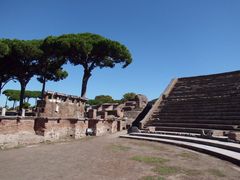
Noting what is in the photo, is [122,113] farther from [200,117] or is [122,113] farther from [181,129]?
[181,129]

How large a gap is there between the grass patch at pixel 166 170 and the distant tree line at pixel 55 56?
929 inches

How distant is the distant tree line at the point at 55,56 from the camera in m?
28.4

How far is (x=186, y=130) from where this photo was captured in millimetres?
15703

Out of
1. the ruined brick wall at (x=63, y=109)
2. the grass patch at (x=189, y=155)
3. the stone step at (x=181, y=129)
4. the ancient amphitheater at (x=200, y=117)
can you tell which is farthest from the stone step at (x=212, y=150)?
the ruined brick wall at (x=63, y=109)

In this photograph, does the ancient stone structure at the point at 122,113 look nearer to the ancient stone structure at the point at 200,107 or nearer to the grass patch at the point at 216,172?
the ancient stone structure at the point at 200,107

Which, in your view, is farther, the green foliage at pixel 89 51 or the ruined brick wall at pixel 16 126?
the green foliage at pixel 89 51

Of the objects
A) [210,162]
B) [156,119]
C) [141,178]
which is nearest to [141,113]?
[156,119]

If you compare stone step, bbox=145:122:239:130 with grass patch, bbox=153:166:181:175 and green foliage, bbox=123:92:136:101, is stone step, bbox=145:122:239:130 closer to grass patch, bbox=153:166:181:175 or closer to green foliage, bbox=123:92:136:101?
grass patch, bbox=153:166:181:175

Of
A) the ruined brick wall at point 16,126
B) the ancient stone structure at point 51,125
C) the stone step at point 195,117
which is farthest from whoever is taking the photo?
the stone step at point 195,117

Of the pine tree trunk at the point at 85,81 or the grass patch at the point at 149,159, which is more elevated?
the pine tree trunk at the point at 85,81

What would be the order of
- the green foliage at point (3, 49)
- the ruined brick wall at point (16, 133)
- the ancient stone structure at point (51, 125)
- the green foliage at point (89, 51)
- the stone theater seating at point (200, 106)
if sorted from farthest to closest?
1. the green foliage at point (89, 51)
2. the green foliage at point (3, 49)
3. the stone theater seating at point (200, 106)
4. the ancient stone structure at point (51, 125)
5. the ruined brick wall at point (16, 133)

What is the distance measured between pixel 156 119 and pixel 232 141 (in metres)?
8.37

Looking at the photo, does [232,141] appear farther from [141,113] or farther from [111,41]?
[111,41]

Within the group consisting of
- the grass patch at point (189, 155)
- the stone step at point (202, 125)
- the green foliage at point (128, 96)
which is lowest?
the grass patch at point (189, 155)
